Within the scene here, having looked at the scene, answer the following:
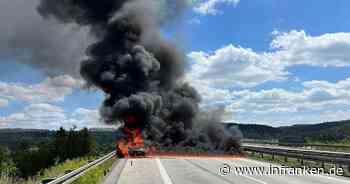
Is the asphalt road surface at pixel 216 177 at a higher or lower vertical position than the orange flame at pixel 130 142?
lower

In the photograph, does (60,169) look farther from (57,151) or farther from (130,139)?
(57,151)

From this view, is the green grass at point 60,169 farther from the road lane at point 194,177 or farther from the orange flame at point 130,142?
the orange flame at point 130,142

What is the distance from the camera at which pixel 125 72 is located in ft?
154

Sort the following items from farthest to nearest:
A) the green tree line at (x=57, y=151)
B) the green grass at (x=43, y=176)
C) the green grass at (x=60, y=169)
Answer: the green tree line at (x=57, y=151), the green grass at (x=60, y=169), the green grass at (x=43, y=176)

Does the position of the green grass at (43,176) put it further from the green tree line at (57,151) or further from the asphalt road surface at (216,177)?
the green tree line at (57,151)

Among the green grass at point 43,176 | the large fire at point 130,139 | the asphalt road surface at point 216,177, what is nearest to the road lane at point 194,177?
the asphalt road surface at point 216,177

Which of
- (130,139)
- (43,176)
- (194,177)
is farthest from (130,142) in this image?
(194,177)

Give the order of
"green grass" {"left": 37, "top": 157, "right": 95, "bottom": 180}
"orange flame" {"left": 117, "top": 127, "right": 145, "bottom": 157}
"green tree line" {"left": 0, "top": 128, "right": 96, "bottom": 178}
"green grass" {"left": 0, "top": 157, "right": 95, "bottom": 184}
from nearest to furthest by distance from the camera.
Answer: "green grass" {"left": 0, "top": 157, "right": 95, "bottom": 184}
"green grass" {"left": 37, "top": 157, "right": 95, "bottom": 180}
"orange flame" {"left": 117, "top": 127, "right": 145, "bottom": 157}
"green tree line" {"left": 0, "top": 128, "right": 96, "bottom": 178}

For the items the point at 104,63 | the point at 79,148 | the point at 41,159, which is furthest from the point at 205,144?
the point at 41,159

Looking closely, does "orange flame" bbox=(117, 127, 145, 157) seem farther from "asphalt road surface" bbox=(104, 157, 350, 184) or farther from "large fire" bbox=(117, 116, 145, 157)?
"asphalt road surface" bbox=(104, 157, 350, 184)

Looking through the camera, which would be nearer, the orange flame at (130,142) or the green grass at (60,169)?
the green grass at (60,169)

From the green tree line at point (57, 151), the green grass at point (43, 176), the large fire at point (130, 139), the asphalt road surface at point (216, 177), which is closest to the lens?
the asphalt road surface at point (216, 177)

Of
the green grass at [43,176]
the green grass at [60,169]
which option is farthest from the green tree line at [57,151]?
the green grass at [43,176]

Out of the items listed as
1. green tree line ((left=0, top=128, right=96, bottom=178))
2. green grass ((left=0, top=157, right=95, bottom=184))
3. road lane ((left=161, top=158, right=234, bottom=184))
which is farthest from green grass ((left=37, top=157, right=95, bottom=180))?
green tree line ((left=0, top=128, right=96, bottom=178))
